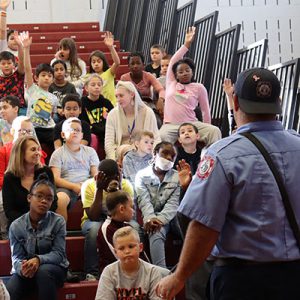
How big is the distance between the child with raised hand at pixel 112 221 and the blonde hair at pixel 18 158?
0.73 meters

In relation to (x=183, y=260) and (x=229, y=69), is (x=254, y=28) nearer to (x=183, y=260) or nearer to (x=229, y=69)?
(x=229, y=69)

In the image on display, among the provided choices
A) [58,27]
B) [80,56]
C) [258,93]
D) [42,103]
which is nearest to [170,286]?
[258,93]

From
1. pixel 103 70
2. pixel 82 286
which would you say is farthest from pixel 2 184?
pixel 103 70

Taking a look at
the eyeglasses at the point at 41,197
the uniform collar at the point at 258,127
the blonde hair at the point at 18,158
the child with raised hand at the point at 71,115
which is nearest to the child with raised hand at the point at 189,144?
the child with raised hand at the point at 71,115

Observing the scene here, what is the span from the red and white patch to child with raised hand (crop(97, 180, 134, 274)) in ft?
8.71

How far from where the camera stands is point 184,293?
574 cm

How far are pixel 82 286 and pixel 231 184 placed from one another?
277 centimetres

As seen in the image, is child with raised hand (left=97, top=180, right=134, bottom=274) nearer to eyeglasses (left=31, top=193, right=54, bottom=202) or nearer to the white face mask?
eyeglasses (left=31, top=193, right=54, bottom=202)

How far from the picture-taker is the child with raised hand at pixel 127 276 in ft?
16.7

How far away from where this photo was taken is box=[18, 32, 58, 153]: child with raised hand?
300 inches

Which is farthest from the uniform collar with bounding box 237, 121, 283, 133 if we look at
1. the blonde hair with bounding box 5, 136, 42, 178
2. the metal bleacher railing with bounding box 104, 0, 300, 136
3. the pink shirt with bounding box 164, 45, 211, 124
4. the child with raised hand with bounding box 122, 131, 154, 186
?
the pink shirt with bounding box 164, 45, 211, 124

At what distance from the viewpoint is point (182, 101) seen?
8.06 m

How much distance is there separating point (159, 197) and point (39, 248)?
1.11 m

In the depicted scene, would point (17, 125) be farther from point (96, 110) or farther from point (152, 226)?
point (152, 226)
